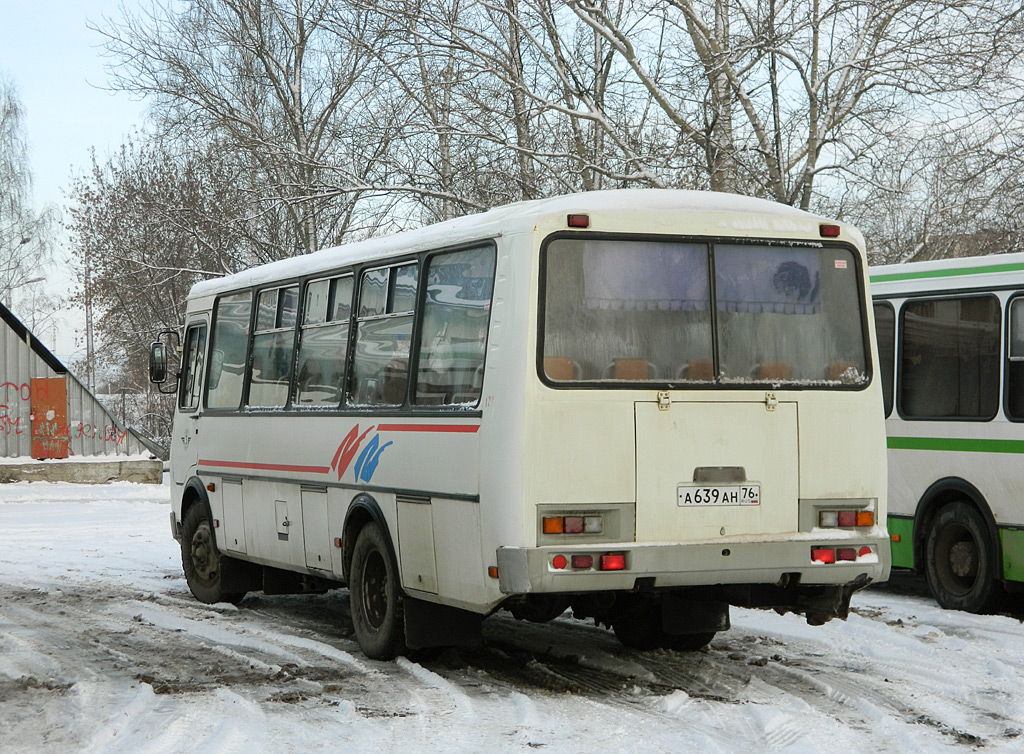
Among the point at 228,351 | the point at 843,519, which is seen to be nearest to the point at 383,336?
the point at 843,519

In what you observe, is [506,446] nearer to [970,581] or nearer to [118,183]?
[970,581]

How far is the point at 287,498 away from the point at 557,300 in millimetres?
3746

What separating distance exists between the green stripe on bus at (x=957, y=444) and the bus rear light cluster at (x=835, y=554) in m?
3.76

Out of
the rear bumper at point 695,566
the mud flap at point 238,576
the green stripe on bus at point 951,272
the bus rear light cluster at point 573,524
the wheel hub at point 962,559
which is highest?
the green stripe on bus at point 951,272

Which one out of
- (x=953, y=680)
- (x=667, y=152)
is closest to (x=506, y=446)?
(x=953, y=680)

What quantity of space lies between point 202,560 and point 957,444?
6.46 metres

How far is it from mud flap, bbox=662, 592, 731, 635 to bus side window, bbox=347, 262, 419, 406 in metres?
2.16

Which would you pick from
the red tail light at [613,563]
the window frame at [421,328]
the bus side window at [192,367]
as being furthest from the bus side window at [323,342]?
the red tail light at [613,563]

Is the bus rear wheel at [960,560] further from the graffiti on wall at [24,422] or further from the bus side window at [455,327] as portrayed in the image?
the graffiti on wall at [24,422]

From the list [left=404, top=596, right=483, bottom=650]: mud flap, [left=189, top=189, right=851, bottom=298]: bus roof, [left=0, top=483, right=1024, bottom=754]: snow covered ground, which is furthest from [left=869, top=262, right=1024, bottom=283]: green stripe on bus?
[left=404, top=596, right=483, bottom=650]: mud flap

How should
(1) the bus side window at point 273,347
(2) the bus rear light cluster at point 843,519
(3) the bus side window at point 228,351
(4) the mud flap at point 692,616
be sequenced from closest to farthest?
1. (2) the bus rear light cluster at point 843,519
2. (4) the mud flap at point 692,616
3. (1) the bus side window at point 273,347
4. (3) the bus side window at point 228,351

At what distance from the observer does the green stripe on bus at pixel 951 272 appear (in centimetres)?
1187

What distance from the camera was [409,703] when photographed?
8.10 meters

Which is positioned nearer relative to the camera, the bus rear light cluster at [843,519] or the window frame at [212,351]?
the bus rear light cluster at [843,519]
